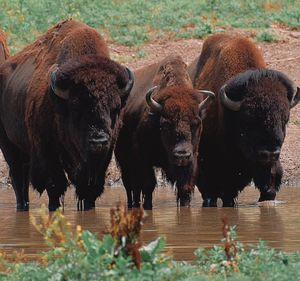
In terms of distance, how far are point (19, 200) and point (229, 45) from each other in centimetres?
351

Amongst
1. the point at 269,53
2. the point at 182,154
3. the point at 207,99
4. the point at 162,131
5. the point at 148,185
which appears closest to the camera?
the point at 182,154

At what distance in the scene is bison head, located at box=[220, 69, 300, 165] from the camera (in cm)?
1424

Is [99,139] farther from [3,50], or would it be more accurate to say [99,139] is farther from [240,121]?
[3,50]

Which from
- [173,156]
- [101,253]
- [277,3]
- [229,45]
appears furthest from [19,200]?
[277,3]

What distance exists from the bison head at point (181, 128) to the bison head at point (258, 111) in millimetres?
454

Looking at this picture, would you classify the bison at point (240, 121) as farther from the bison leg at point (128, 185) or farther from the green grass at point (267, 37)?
the green grass at point (267, 37)

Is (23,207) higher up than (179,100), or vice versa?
(179,100)

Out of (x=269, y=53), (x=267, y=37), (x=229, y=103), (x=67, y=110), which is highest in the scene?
(x=267, y=37)

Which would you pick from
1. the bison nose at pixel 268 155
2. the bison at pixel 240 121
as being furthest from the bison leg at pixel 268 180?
the bison nose at pixel 268 155

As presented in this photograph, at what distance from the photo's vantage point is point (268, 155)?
46.8 feet

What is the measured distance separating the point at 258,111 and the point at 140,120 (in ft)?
5.50

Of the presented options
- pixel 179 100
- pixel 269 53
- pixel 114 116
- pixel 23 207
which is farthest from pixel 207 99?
pixel 269 53

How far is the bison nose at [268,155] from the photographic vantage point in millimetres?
14219

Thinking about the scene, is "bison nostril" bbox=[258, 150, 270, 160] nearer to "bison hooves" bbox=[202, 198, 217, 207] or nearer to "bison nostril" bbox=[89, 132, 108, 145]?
"bison hooves" bbox=[202, 198, 217, 207]
